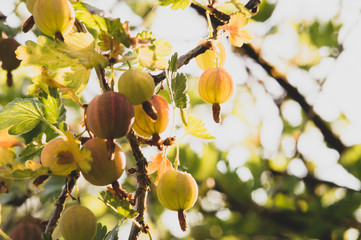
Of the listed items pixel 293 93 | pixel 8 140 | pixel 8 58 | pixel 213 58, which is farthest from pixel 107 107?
pixel 293 93

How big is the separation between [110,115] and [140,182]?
170mm

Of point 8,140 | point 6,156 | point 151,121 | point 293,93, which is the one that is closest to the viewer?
point 151,121

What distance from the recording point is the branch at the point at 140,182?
2.29 feet

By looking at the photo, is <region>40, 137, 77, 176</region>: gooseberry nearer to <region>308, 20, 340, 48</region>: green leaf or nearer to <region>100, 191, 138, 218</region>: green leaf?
<region>100, 191, 138, 218</region>: green leaf

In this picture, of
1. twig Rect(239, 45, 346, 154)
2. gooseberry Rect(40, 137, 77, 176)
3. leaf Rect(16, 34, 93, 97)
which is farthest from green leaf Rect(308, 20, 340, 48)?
gooseberry Rect(40, 137, 77, 176)

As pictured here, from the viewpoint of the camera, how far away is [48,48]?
70cm

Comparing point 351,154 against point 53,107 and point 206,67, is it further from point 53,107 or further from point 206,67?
point 53,107

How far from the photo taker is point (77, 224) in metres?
0.74

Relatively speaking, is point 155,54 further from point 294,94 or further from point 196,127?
point 294,94

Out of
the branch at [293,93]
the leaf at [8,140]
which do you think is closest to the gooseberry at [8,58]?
the leaf at [8,140]

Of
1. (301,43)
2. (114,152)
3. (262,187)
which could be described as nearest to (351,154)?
(262,187)

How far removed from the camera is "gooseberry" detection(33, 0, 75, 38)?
67 cm

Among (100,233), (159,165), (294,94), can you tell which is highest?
(159,165)

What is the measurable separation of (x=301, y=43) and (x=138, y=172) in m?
1.72
